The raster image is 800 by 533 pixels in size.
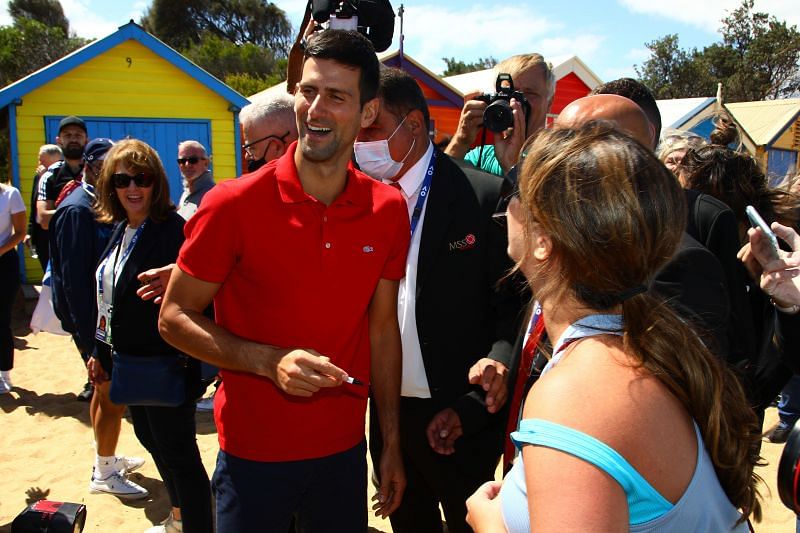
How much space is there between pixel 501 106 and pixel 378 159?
67 cm

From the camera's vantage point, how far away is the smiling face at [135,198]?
3334 millimetres

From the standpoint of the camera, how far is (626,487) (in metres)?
1.00

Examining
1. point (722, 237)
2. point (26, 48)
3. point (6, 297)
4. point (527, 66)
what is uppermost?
point (26, 48)

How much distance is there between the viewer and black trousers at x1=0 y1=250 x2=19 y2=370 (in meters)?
5.74

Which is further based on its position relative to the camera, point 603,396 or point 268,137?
point 268,137

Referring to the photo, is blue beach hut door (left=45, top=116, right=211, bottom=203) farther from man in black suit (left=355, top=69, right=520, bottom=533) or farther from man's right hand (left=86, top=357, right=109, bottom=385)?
man in black suit (left=355, top=69, right=520, bottom=533)

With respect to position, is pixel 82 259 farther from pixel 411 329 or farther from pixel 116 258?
pixel 411 329

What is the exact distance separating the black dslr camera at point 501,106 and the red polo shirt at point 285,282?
39.2 inches

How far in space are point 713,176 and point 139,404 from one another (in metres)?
3.26

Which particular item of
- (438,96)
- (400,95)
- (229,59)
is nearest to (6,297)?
(400,95)

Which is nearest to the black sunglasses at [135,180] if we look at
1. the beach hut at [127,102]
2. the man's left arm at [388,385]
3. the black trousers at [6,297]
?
the man's left arm at [388,385]

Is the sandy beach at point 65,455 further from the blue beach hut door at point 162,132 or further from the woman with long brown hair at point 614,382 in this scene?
the blue beach hut door at point 162,132

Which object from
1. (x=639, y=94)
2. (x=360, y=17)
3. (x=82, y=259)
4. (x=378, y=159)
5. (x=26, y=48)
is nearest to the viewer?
(x=378, y=159)

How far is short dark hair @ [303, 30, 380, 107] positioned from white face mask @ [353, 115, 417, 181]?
43 cm
